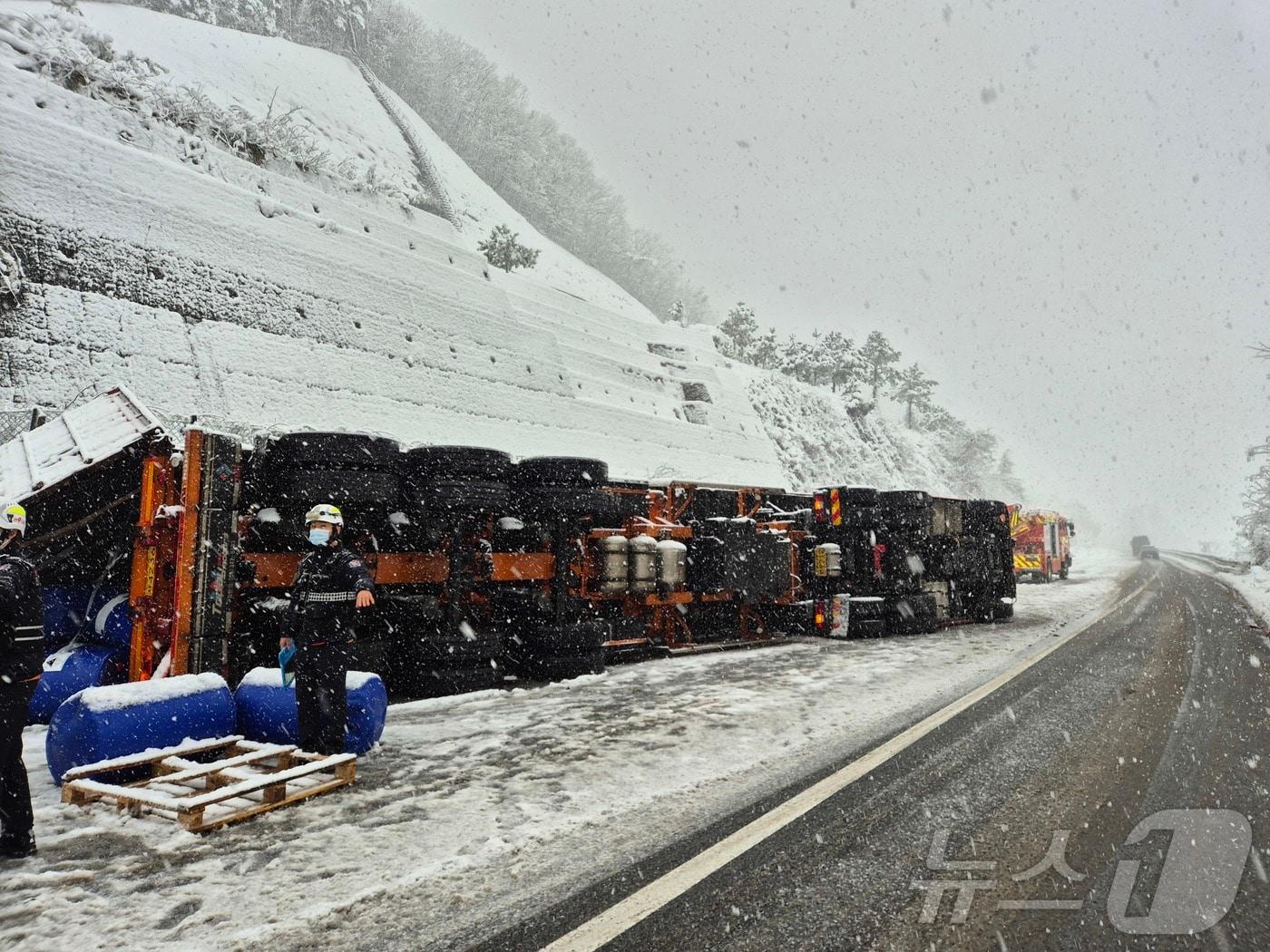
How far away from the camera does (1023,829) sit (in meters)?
3.72

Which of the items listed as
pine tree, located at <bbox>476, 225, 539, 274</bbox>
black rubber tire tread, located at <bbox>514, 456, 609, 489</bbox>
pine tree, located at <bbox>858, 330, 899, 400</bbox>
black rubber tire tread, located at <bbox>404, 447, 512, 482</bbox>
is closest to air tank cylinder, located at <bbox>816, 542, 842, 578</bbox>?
black rubber tire tread, located at <bbox>514, 456, 609, 489</bbox>

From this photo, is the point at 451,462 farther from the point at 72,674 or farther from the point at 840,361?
the point at 840,361

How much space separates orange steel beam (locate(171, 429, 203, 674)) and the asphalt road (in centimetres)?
395

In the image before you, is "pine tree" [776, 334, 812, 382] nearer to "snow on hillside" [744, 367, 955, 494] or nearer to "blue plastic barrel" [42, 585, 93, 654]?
"snow on hillside" [744, 367, 955, 494]

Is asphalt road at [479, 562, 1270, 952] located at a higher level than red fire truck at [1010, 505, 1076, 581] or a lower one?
lower

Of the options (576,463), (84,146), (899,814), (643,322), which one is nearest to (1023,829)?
(899,814)

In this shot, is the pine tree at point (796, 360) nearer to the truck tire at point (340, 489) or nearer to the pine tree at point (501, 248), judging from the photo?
the pine tree at point (501, 248)

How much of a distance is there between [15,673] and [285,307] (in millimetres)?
18630

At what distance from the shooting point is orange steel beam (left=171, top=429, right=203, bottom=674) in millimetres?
5547

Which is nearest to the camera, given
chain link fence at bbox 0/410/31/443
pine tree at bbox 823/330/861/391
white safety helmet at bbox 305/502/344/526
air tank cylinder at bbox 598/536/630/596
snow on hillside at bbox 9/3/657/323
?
white safety helmet at bbox 305/502/344/526

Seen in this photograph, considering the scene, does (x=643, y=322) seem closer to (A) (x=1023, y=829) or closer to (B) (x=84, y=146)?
(B) (x=84, y=146)

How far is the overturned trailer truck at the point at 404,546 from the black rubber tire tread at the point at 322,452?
2 cm

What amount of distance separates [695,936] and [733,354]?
2372 inches

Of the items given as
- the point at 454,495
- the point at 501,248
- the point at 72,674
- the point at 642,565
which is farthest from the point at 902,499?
the point at 501,248
